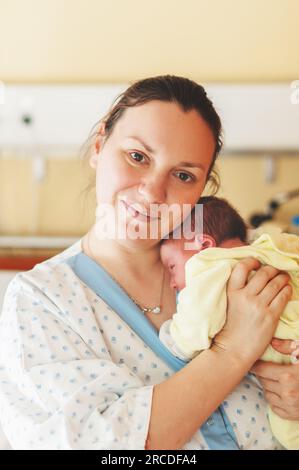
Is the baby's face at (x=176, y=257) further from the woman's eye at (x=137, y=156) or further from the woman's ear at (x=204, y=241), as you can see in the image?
the woman's eye at (x=137, y=156)

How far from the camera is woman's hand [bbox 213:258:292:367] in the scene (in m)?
0.66

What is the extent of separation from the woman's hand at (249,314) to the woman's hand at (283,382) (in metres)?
0.03

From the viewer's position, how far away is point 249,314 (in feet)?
2.17

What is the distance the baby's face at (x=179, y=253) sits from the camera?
0.71 metres

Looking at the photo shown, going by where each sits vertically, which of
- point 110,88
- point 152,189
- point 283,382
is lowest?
point 283,382

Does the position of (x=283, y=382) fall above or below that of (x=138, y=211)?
below

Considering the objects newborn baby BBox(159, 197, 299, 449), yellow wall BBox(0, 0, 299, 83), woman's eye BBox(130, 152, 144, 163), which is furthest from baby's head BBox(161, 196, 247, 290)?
yellow wall BBox(0, 0, 299, 83)

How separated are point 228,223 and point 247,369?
0.19 metres

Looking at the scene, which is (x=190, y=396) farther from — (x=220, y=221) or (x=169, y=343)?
(x=220, y=221)

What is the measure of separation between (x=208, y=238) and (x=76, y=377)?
240mm

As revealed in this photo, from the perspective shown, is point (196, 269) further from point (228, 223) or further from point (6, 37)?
point (6, 37)

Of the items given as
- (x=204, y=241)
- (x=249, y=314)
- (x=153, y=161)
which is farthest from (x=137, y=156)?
(x=249, y=314)

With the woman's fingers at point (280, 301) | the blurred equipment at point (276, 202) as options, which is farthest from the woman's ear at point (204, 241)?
the blurred equipment at point (276, 202)

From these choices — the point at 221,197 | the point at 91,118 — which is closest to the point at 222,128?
the point at 221,197
